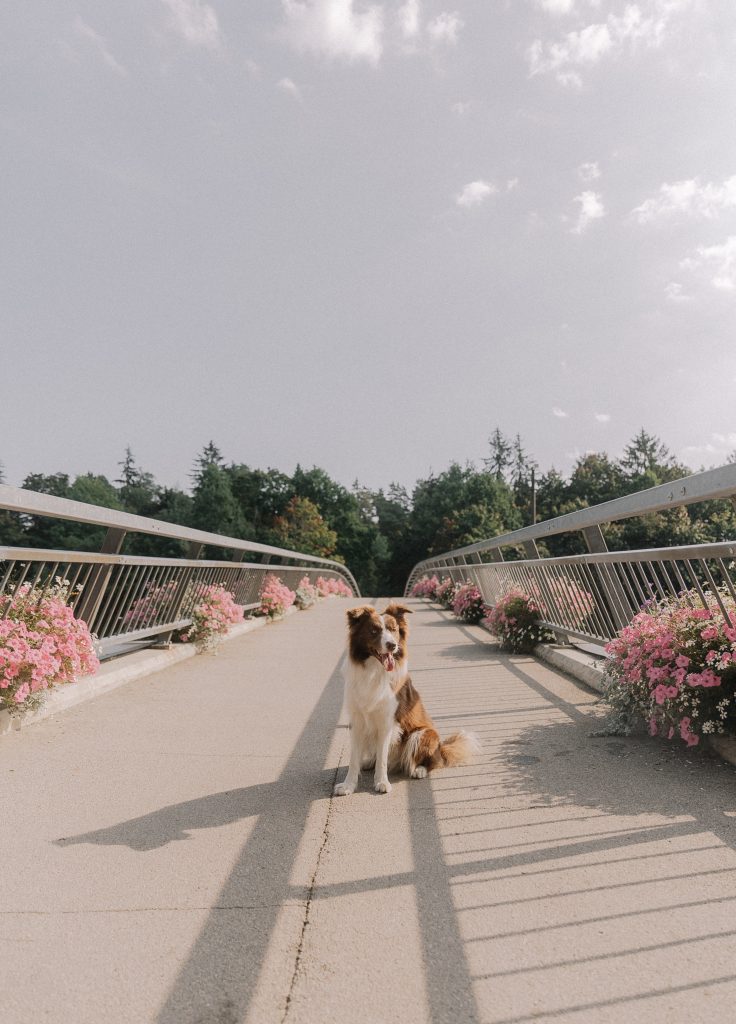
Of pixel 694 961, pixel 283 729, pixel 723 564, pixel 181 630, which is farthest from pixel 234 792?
pixel 181 630

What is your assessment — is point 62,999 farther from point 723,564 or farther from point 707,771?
point 723,564

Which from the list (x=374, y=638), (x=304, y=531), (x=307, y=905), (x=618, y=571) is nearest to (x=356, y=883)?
(x=307, y=905)

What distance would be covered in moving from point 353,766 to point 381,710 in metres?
0.31

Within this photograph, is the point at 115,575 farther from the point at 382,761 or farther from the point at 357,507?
the point at 357,507

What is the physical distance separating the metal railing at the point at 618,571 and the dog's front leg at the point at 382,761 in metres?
1.82

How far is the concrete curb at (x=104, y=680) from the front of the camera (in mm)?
4184

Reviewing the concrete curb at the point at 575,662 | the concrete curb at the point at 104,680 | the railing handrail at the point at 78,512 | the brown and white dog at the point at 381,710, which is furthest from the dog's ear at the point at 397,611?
the concrete curb at the point at 104,680

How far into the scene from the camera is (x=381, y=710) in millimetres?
3383

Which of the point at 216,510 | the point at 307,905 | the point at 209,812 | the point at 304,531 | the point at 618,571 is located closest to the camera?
the point at 307,905

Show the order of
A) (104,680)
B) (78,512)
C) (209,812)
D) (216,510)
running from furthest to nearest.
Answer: (216,510) < (104,680) < (78,512) < (209,812)

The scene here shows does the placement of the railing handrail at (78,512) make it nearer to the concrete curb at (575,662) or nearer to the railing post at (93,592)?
the railing post at (93,592)

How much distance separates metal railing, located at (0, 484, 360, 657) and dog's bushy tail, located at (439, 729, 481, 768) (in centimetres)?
267

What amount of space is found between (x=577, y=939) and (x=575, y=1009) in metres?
0.31

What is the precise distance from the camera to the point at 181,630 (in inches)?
313
